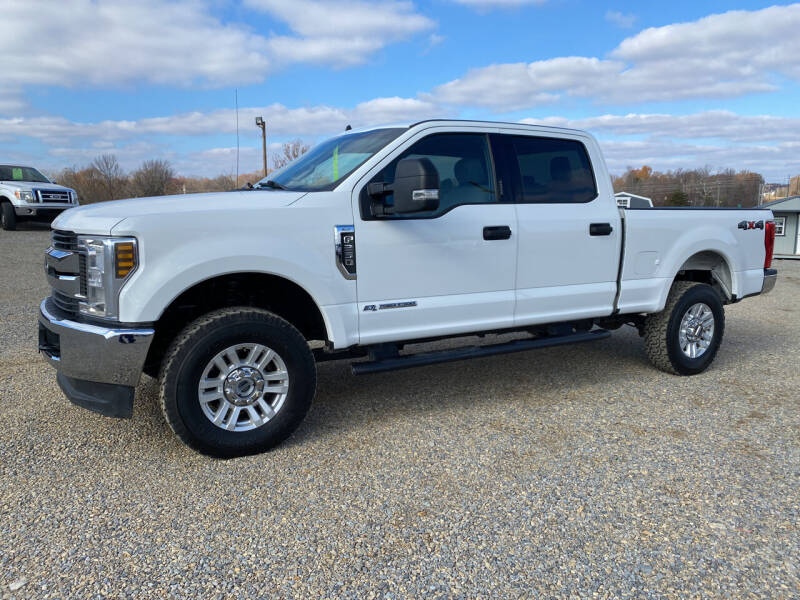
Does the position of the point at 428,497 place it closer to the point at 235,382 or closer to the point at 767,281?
the point at 235,382

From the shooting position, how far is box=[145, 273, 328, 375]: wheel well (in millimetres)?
3844

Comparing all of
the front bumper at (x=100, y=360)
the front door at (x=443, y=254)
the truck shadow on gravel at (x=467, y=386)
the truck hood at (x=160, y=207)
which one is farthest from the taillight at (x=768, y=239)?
the front bumper at (x=100, y=360)

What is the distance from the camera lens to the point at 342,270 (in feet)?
12.6

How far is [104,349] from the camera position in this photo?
336cm

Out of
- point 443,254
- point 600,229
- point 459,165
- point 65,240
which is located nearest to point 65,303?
point 65,240

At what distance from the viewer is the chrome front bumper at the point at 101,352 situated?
132 inches

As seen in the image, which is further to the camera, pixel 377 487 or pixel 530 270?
pixel 530 270

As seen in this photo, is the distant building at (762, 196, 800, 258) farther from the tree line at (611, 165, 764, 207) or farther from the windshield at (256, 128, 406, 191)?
the windshield at (256, 128, 406, 191)

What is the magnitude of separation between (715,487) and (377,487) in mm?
1837

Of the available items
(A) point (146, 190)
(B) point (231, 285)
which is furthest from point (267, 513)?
(A) point (146, 190)

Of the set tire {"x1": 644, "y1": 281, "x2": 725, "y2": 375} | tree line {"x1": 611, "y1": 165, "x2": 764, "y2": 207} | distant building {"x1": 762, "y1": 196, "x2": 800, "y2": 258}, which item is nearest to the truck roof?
tire {"x1": 644, "y1": 281, "x2": 725, "y2": 375}

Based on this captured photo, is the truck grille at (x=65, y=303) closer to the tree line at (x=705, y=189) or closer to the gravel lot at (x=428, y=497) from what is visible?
the gravel lot at (x=428, y=497)

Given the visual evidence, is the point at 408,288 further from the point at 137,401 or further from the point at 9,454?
the point at 9,454

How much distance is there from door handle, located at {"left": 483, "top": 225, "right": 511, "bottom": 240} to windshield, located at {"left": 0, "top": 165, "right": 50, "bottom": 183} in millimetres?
17111
